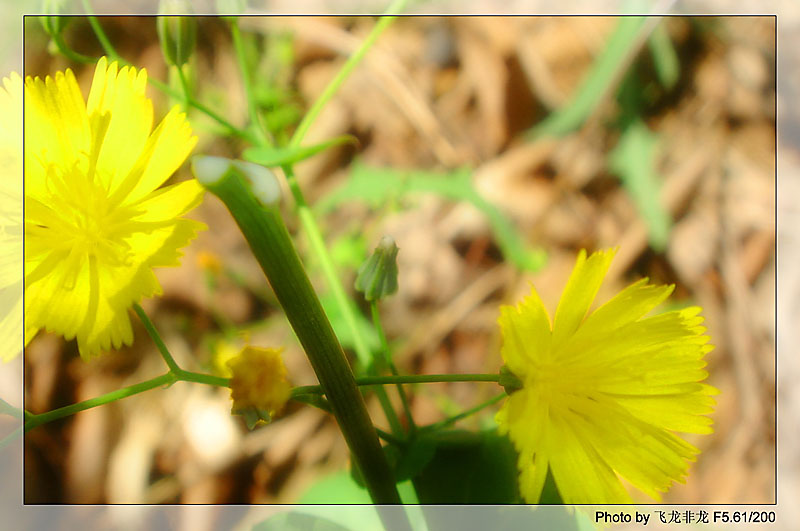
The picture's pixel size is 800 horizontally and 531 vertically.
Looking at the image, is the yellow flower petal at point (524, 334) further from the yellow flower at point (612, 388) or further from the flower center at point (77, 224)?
the flower center at point (77, 224)

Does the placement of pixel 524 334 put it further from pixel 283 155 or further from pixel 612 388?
pixel 283 155

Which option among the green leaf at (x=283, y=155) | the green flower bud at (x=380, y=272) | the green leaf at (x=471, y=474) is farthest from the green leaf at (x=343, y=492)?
the green leaf at (x=283, y=155)

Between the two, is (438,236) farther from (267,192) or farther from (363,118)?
(267,192)

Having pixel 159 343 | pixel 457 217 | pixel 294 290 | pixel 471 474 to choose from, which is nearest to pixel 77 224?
pixel 159 343

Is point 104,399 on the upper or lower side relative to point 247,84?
lower

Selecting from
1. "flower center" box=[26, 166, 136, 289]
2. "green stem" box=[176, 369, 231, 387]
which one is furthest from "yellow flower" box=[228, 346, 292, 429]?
"flower center" box=[26, 166, 136, 289]

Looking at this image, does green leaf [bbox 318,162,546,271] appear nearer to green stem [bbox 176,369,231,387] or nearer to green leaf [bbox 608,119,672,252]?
green leaf [bbox 608,119,672,252]

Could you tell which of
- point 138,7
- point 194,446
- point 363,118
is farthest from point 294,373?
point 138,7
